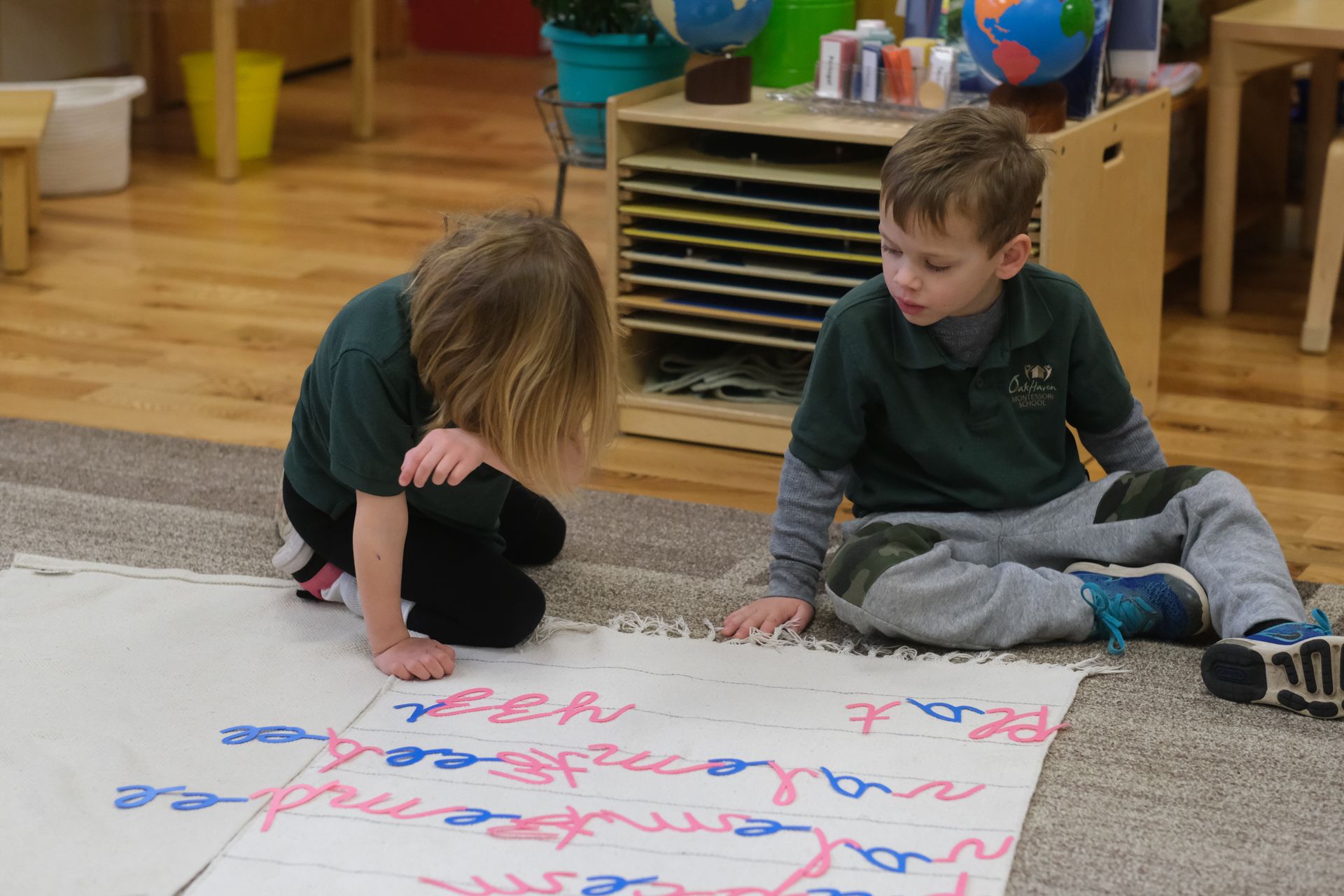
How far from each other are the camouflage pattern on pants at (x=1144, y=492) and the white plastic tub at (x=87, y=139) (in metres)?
2.18

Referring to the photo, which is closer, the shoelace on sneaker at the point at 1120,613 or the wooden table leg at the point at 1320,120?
the shoelace on sneaker at the point at 1120,613

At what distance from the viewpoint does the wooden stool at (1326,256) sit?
6.97 feet

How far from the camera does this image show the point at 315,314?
229 centimetres

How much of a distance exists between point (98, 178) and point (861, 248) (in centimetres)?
182

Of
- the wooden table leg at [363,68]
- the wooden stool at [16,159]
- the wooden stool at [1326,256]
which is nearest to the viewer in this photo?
the wooden stool at [1326,256]

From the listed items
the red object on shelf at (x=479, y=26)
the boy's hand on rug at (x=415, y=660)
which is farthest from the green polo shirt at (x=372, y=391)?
the red object on shelf at (x=479, y=26)

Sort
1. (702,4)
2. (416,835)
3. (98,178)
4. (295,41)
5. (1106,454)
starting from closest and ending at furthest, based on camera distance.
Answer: (416,835) → (1106,454) → (702,4) → (98,178) → (295,41)

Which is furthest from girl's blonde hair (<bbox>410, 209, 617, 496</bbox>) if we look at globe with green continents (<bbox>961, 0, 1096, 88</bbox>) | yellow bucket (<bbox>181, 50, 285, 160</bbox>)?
yellow bucket (<bbox>181, 50, 285, 160</bbox>)

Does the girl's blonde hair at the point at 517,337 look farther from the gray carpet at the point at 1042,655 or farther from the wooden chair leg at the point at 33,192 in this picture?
the wooden chair leg at the point at 33,192

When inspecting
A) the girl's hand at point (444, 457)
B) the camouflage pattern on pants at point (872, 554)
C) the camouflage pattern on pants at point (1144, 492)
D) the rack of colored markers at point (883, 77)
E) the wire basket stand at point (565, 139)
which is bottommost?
the camouflage pattern on pants at point (872, 554)

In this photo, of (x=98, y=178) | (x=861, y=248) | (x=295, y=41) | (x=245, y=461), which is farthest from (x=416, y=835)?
(x=295, y=41)

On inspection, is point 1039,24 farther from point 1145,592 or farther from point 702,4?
point 1145,592

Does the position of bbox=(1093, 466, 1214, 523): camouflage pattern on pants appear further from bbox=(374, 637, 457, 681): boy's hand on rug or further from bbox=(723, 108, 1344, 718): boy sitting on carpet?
bbox=(374, 637, 457, 681): boy's hand on rug

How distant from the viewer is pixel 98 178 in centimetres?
296
